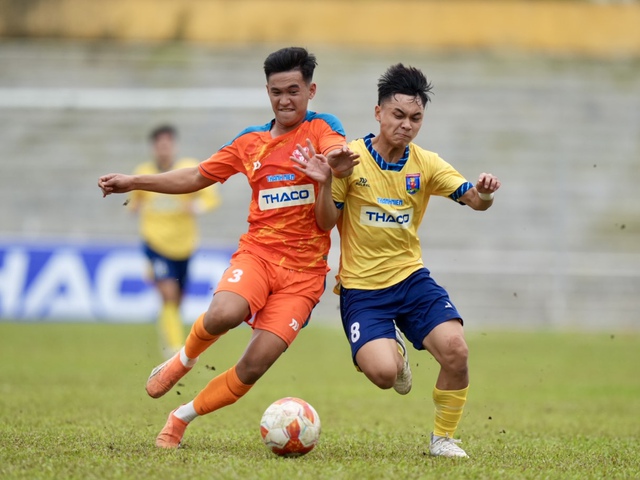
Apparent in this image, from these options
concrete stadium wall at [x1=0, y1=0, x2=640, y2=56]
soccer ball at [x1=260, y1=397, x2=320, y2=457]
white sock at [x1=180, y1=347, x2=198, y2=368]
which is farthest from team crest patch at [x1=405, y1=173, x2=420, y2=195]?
concrete stadium wall at [x1=0, y1=0, x2=640, y2=56]

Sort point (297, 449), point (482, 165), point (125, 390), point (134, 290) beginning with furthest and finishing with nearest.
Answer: point (482, 165) < point (134, 290) < point (125, 390) < point (297, 449)

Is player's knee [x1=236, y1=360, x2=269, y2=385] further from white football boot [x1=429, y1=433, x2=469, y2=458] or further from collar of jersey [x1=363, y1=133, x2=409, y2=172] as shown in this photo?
collar of jersey [x1=363, y1=133, x2=409, y2=172]

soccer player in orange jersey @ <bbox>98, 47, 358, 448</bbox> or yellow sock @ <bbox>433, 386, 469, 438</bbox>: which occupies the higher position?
soccer player in orange jersey @ <bbox>98, 47, 358, 448</bbox>

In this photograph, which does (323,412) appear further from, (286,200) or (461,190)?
(461,190)

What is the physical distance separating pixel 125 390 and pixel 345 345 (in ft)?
19.9

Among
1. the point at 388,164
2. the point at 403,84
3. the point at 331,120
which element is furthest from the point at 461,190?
the point at 331,120

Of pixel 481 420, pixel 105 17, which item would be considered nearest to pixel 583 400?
pixel 481 420

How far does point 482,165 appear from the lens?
21781mm

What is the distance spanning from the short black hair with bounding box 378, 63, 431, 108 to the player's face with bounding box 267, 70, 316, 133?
472mm

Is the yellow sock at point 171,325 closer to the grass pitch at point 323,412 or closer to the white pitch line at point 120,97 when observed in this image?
the grass pitch at point 323,412

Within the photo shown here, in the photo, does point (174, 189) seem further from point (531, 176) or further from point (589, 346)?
point (531, 176)

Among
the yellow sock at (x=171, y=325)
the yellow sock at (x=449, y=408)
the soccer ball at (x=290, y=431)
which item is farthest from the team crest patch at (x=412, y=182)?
the yellow sock at (x=171, y=325)

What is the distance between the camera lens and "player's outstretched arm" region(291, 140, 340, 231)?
18.9 feet

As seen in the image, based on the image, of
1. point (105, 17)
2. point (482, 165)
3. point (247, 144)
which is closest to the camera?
point (247, 144)
